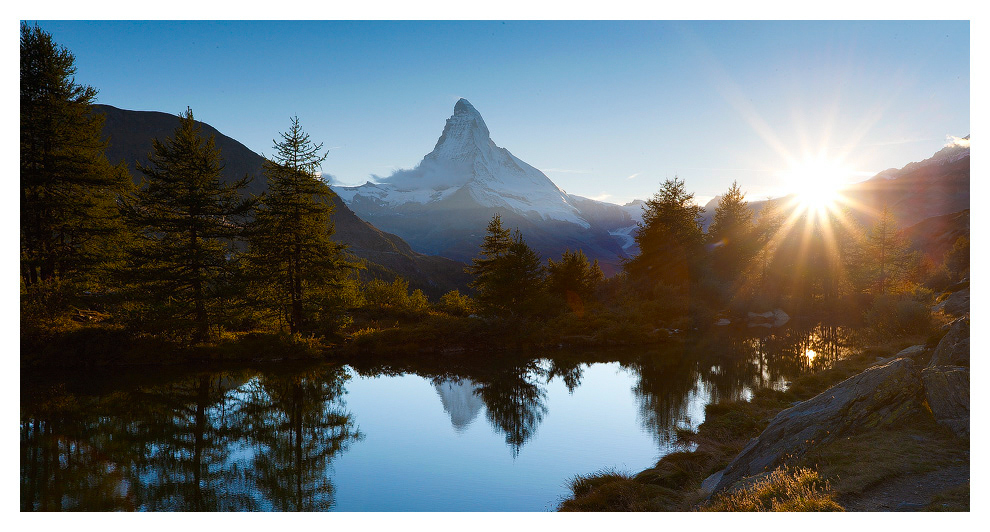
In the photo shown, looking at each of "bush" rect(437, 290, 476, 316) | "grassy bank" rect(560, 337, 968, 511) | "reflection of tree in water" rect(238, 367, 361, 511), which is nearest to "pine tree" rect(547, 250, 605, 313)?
"bush" rect(437, 290, 476, 316)

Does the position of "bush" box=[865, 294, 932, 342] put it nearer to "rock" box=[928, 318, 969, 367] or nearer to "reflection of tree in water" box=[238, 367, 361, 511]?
"rock" box=[928, 318, 969, 367]

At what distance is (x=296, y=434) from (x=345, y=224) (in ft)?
569

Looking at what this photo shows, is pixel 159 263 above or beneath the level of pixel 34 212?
beneath

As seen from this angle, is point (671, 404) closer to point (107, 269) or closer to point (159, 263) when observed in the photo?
point (159, 263)

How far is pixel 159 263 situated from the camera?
24.9m

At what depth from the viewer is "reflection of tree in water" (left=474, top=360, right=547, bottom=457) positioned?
55.7 feet

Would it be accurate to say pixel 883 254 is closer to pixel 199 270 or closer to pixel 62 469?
pixel 199 270

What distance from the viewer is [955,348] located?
12.8 m

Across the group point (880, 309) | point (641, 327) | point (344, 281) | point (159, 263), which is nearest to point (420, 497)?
point (344, 281)

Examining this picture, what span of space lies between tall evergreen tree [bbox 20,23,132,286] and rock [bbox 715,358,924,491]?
29.9 meters

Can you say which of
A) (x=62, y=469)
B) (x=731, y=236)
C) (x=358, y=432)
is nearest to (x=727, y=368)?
(x=358, y=432)

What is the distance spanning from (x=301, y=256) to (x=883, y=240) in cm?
5999
